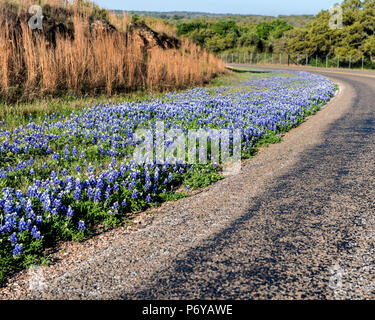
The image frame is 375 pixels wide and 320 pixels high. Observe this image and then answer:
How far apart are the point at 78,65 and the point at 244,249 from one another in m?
9.56

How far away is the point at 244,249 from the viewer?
11.4ft

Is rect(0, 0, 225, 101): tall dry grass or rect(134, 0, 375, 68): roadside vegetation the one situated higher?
rect(134, 0, 375, 68): roadside vegetation

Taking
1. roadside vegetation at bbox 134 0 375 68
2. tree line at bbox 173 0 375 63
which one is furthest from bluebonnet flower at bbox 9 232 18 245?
tree line at bbox 173 0 375 63

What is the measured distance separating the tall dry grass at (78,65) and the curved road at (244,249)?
7.23 m

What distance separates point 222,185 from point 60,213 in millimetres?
2401

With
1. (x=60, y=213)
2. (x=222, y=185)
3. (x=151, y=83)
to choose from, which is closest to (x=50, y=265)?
(x=60, y=213)

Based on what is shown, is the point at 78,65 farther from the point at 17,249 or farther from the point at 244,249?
the point at 244,249

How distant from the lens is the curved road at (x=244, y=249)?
2910mm

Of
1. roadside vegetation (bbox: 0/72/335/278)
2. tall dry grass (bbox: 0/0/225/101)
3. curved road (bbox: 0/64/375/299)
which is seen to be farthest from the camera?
tall dry grass (bbox: 0/0/225/101)

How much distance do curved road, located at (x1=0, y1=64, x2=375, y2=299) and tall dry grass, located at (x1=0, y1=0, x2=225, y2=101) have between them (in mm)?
7233

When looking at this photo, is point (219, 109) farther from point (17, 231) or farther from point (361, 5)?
point (361, 5)

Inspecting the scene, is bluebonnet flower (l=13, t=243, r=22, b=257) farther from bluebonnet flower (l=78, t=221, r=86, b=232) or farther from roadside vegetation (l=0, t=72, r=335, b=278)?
bluebonnet flower (l=78, t=221, r=86, b=232)

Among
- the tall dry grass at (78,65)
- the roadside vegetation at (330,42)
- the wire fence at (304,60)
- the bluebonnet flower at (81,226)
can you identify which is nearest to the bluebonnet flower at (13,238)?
the bluebonnet flower at (81,226)

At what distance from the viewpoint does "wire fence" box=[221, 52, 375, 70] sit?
43.0m
